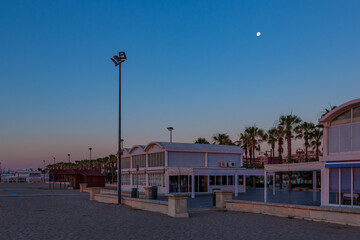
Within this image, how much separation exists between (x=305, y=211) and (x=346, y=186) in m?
4.40

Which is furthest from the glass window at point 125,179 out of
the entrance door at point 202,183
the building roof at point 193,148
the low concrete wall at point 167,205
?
the low concrete wall at point 167,205

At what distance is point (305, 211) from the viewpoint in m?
15.8

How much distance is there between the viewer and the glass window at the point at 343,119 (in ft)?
63.4

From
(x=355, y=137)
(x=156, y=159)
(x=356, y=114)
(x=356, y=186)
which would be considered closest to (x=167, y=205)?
(x=356, y=186)

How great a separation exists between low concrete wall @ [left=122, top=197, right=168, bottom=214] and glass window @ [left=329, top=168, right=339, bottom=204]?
8.92 meters

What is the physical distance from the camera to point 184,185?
38594mm

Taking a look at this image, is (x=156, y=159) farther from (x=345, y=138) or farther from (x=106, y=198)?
(x=345, y=138)

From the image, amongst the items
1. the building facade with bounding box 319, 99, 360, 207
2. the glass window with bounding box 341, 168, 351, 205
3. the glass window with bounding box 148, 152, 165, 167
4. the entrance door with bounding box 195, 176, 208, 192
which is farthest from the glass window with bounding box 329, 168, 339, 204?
the glass window with bounding box 148, 152, 165, 167

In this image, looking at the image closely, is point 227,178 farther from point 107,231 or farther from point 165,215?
point 107,231

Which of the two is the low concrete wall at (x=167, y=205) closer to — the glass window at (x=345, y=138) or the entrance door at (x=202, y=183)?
the glass window at (x=345, y=138)

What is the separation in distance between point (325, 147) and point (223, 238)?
11.1 m

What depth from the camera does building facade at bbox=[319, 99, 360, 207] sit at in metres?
18.5

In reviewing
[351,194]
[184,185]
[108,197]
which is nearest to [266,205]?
[351,194]

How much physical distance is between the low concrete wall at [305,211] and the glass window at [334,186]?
417 cm
